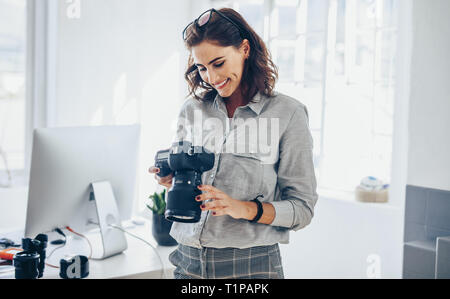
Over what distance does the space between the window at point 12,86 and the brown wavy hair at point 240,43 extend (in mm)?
1999

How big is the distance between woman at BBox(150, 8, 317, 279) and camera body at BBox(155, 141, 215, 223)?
3cm

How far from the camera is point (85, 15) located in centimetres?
299

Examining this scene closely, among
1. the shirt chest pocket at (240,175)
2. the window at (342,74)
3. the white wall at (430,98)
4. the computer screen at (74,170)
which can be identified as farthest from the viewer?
the window at (342,74)

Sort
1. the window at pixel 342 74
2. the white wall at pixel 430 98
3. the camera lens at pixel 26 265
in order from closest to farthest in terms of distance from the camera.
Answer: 1. the camera lens at pixel 26 265
2. the white wall at pixel 430 98
3. the window at pixel 342 74

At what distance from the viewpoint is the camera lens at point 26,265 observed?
146 cm

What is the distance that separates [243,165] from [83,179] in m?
0.72

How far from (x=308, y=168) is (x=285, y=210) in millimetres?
129

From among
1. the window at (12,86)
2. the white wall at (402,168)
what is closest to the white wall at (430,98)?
the white wall at (402,168)

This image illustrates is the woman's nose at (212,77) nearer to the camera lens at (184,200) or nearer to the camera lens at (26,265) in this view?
the camera lens at (184,200)

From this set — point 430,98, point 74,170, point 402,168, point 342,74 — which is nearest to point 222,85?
point 74,170

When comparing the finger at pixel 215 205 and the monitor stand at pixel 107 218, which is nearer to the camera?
the finger at pixel 215 205

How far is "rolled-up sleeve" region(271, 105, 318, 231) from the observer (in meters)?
1.21

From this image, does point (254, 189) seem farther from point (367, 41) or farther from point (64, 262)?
point (367, 41)
